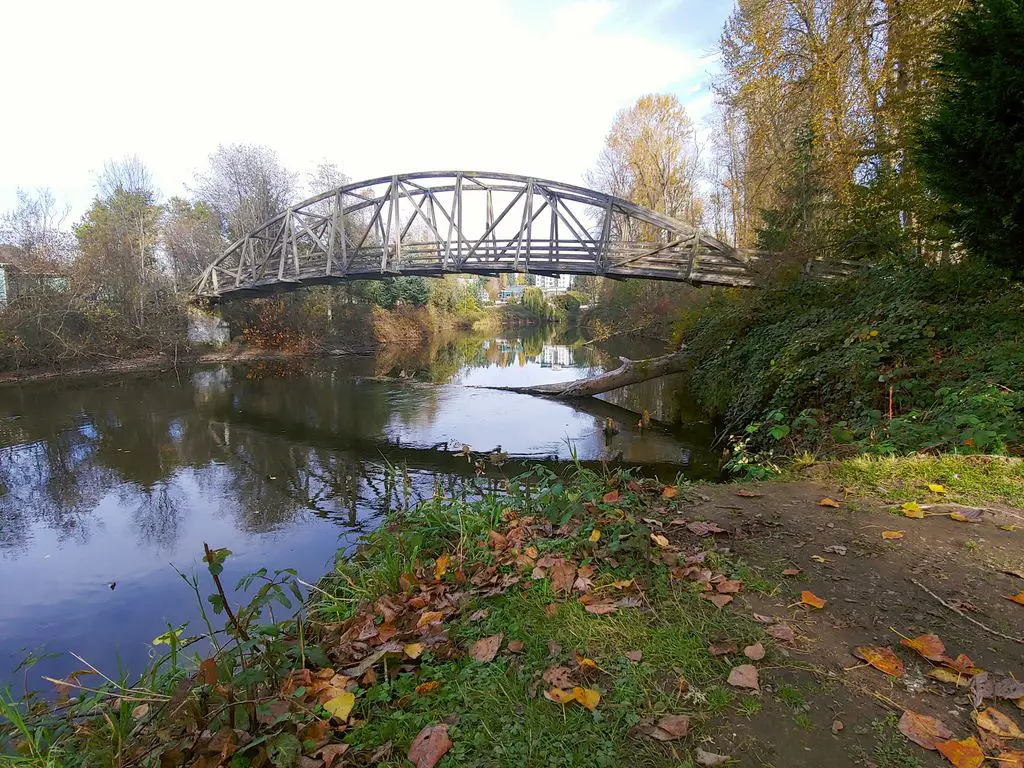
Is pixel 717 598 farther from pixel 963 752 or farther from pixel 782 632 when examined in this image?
pixel 963 752

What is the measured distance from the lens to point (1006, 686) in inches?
70.7

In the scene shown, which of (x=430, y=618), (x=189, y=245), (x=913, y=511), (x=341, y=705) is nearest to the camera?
(x=341, y=705)

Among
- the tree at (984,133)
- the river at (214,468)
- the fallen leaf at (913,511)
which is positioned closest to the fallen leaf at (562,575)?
the fallen leaf at (913,511)

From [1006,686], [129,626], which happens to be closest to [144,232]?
[129,626]

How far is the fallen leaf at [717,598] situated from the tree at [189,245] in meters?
29.6

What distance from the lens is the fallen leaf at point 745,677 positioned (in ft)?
6.31

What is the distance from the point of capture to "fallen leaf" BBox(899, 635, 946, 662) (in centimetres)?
196

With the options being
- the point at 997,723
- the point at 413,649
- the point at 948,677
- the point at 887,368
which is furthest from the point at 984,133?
the point at 413,649

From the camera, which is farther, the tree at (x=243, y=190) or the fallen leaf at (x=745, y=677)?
the tree at (x=243, y=190)

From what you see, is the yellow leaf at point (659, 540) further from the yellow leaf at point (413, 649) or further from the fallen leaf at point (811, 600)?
the yellow leaf at point (413, 649)

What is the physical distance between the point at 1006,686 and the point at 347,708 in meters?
2.42

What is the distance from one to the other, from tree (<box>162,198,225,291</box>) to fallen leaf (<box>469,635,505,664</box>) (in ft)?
95.3

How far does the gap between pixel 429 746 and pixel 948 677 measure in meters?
1.90

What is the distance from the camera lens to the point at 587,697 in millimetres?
1948
